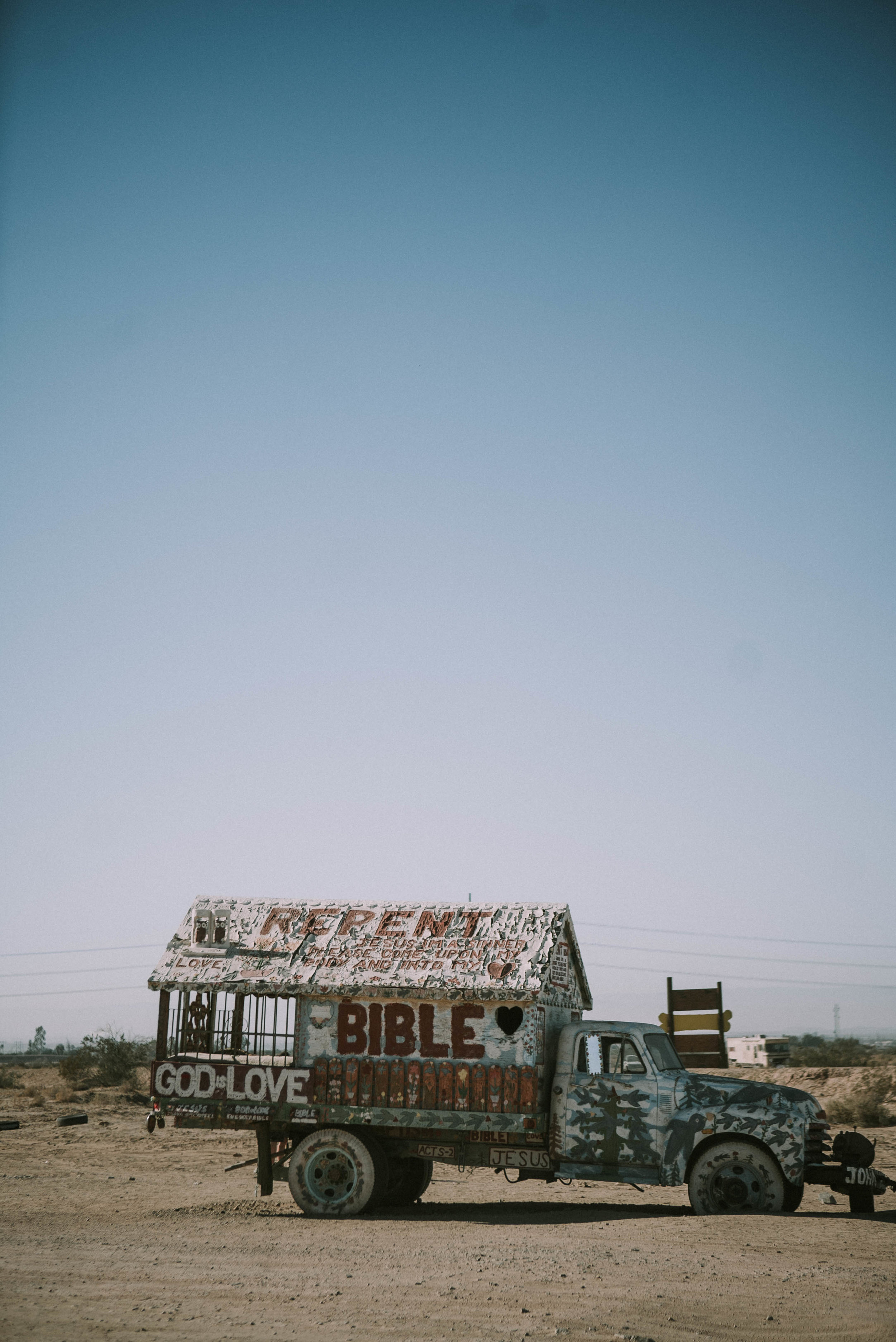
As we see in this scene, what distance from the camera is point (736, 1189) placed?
13062mm

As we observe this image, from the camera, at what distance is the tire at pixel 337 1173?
14.0m

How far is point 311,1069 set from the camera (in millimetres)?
14477

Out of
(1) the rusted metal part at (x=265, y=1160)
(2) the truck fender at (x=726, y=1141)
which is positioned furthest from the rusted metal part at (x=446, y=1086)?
(2) the truck fender at (x=726, y=1141)

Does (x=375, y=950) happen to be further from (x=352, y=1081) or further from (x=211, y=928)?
(x=211, y=928)

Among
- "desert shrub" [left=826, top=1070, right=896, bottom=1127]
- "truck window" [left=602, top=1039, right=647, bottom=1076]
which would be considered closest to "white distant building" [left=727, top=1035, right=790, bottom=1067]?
"desert shrub" [left=826, top=1070, right=896, bottom=1127]

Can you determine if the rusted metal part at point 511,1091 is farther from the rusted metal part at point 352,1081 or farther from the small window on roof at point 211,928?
the small window on roof at point 211,928

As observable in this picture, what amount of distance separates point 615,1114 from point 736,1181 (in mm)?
1502

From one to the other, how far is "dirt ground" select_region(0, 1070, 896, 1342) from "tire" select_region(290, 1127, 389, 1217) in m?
0.35

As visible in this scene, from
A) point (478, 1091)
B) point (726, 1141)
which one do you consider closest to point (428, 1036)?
point (478, 1091)

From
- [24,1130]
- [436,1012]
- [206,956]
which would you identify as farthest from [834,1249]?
[24,1130]

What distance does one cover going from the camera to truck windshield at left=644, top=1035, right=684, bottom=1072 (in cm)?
1383

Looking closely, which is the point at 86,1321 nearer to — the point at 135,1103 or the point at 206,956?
the point at 206,956

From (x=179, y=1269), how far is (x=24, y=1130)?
16373 mm

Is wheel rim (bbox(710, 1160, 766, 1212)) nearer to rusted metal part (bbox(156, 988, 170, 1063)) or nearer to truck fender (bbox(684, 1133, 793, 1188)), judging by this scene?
truck fender (bbox(684, 1133, 793, 1188))
